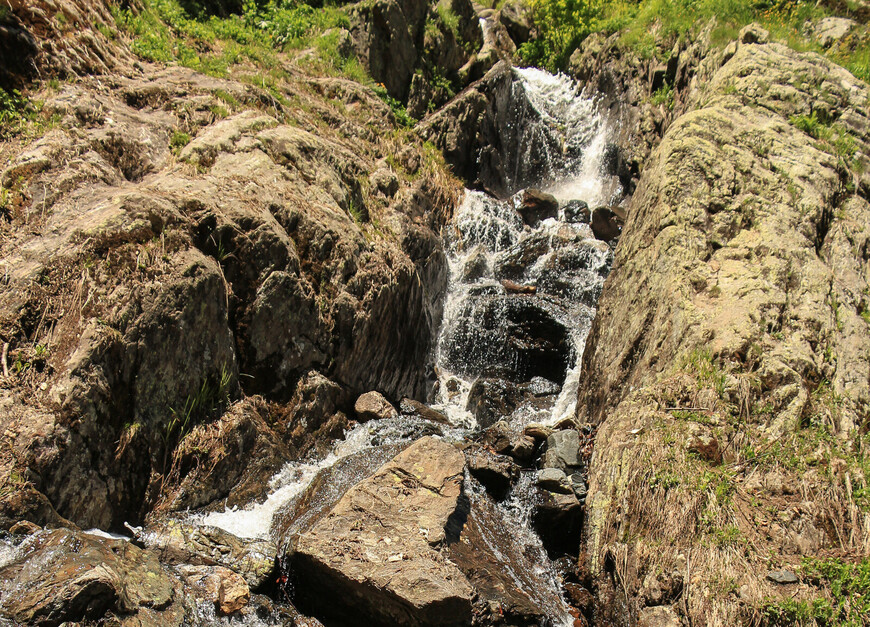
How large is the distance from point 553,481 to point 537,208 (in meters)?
9.42

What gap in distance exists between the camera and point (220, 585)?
166 inches

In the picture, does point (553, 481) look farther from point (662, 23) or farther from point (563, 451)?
point (662, 23)

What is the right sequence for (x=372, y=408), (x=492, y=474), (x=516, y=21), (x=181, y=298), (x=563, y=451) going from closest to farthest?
(x=181, y=298) → (x=492, y=474) → (x=563, y=451) → (x=372, y=408) → (x=516, y=21)

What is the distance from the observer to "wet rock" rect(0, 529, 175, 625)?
3166 mm

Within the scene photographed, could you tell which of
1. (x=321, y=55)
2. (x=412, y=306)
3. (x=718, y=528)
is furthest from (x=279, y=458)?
(x=321, y=55)

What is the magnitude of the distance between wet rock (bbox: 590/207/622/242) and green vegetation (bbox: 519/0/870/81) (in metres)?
4.22

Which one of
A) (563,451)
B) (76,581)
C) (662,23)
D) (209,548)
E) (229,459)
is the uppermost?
(662,23)

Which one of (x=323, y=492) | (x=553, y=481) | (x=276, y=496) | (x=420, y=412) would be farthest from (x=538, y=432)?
(x=276, y=496)

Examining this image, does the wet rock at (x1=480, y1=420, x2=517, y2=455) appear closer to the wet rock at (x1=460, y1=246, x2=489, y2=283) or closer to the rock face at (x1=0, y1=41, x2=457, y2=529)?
the rock face at (x1=0, y1=41, x2=457, y2=529)

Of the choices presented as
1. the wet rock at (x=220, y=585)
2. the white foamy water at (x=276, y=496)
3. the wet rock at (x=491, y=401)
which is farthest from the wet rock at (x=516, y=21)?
the wet rock at (x=220, y=585)

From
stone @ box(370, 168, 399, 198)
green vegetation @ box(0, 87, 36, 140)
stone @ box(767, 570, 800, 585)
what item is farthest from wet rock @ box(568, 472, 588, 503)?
green vegetation @ box(0, 87, 36, 140)

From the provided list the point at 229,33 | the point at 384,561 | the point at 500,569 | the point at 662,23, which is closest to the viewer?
the point at 384,561

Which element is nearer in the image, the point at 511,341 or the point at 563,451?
the point at 563,451

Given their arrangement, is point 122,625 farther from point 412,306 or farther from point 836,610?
point 412,306
